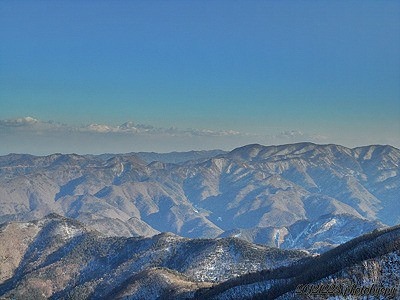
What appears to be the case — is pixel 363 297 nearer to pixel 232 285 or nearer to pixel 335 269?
pixel 335 269

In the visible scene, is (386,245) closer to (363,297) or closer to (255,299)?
(363,297)

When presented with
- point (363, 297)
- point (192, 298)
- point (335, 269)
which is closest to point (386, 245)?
point (335, 269)

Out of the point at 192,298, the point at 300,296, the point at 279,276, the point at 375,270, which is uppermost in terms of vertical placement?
the point at 375,270

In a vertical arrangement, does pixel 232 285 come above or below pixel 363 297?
below

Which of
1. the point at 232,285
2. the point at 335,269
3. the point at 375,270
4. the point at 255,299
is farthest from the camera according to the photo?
the point at 232,285

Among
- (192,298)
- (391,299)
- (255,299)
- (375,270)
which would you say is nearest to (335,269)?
(375,270)

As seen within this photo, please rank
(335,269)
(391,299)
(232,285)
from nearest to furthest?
→ (391,299) < (335,269) < (232,285)

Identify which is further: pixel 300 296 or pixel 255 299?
pixel 255 299

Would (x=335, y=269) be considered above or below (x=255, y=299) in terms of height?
above

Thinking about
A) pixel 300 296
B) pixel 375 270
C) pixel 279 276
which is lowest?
pixel 279 276
